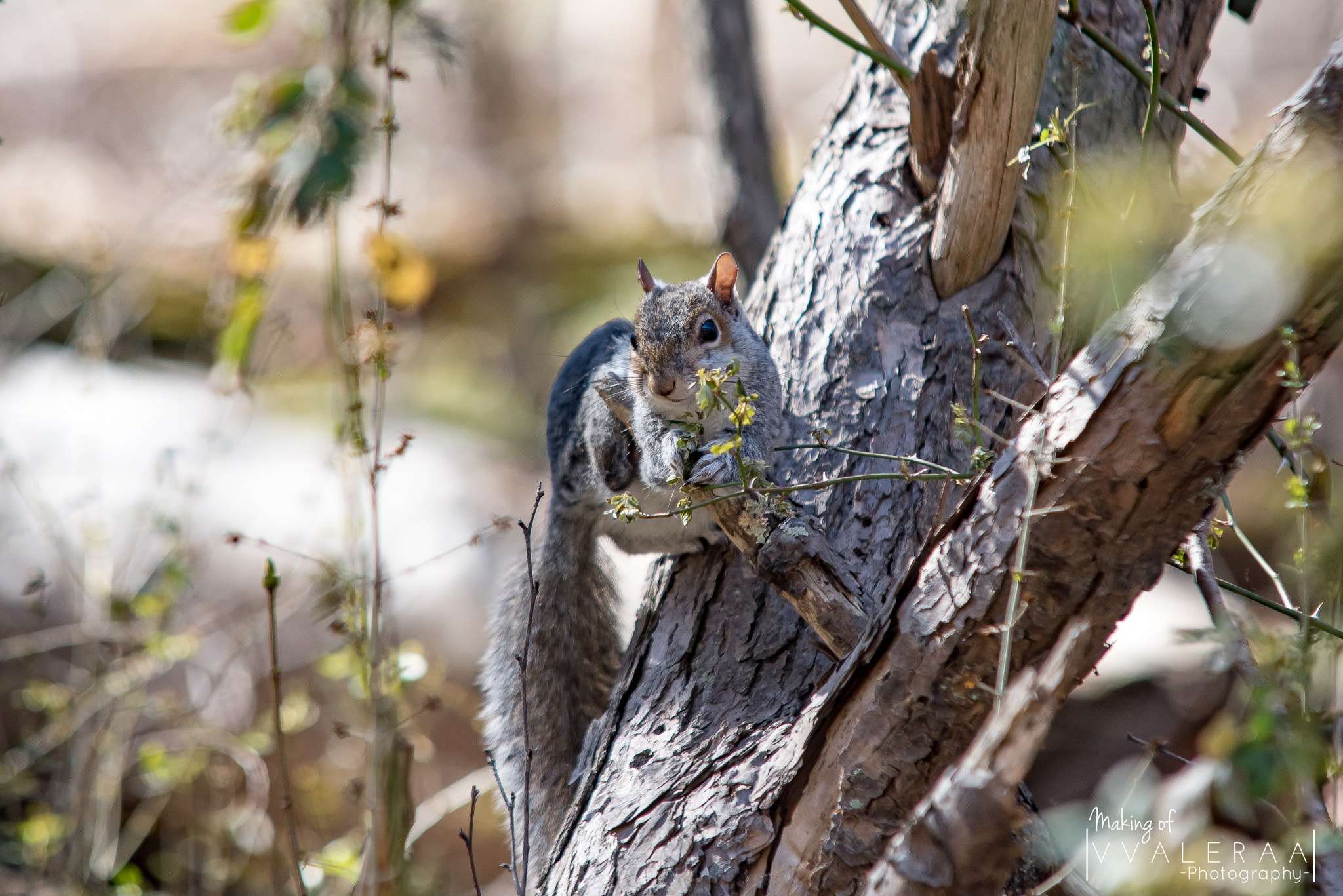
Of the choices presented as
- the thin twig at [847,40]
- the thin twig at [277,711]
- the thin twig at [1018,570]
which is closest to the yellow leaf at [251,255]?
the thin twig at [277,711]

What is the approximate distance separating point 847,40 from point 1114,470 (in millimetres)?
845

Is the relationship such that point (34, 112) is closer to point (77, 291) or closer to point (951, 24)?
point (77, 291)

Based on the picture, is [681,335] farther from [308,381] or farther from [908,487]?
[308,381]

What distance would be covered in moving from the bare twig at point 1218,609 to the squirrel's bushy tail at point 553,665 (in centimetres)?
107

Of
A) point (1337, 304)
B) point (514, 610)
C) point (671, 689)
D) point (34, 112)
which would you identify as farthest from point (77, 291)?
point (34, 112)

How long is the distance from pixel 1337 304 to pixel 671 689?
3.53ft

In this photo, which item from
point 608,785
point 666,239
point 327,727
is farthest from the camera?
point 666,239

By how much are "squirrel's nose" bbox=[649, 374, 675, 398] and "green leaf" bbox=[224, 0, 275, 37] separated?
82 cm

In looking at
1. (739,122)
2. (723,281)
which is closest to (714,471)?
(723,281)

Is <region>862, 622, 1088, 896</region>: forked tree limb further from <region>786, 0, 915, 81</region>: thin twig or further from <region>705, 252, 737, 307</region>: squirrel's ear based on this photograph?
<region>705, 252, 737, 307</region>: squirrel's ear

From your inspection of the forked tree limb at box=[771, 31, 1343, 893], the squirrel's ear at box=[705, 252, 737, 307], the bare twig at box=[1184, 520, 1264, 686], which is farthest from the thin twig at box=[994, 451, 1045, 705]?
the squirrel's ear at box=[705, 252, 737, 307]

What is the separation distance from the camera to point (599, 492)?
1930mm

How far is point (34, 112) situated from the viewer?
26.0 ft

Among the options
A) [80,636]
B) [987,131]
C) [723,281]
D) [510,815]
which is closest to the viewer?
[510,815]
